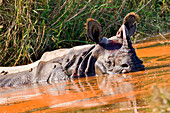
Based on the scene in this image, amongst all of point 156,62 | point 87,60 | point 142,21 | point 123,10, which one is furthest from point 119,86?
point 142,21

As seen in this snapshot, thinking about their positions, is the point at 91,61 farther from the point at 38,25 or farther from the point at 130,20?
the point at 38,25

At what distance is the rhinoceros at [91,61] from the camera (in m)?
4.44

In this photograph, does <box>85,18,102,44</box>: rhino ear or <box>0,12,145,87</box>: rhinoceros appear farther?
<box>85,18,102,44</box>: rhino ear

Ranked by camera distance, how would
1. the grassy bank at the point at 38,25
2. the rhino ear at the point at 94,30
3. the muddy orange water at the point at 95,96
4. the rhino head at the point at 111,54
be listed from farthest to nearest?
the grassy bank at the point at 38,25 → the rhino ear at the point at 94,30 → the rhino head at the point at 111,54 → the muddy orange water at the point at 95,96

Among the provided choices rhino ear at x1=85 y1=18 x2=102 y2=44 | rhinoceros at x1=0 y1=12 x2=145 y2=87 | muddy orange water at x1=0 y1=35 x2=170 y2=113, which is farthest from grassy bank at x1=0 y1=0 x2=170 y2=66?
muddy orange water at x1=0 y1=35 x2=170 y2=113

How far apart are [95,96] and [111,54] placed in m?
1.54

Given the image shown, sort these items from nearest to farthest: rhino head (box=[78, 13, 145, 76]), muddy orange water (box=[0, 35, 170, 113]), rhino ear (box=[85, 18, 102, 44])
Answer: muddy orange water (box=[0, 35, 170, 113]) → rhino head (box=[78, 13, 145, 76]) → rhino ear (box=[85, 18, 102, 44])

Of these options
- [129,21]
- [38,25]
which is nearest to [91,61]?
[129,21]

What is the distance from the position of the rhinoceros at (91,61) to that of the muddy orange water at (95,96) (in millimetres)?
188

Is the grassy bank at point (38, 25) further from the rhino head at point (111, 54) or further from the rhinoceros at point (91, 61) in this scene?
the rhino head at point (111, 54)

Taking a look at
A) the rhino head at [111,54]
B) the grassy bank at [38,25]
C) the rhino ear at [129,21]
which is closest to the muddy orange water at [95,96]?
the rhino head at [111,54]

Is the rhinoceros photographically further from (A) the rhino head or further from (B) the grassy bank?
(B) the grassy bank

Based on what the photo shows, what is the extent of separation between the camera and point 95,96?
314 centimetres

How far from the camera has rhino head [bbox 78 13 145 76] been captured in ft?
14.4
